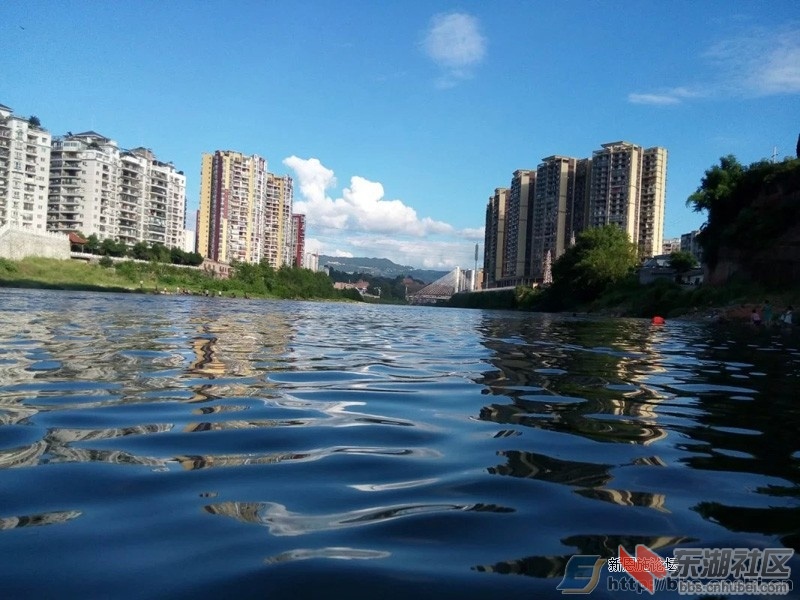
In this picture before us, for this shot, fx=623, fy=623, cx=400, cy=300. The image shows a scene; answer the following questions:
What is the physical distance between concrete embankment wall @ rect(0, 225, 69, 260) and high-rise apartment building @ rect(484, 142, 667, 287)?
6428 centimetres

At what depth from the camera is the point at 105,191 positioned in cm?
9550

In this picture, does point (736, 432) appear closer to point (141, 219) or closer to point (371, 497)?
point (371, 497)

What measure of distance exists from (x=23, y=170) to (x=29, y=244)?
30953 millimetres

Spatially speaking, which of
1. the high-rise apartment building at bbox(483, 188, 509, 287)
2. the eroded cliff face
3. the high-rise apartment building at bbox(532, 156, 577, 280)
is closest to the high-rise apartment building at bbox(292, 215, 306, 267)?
the high-rise apartment building at bbox(483, 188, 509, 287)

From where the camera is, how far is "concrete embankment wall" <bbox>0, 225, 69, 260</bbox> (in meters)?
56.7

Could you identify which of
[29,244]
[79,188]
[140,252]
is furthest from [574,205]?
[29,244]

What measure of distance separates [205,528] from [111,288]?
59063 millimetres

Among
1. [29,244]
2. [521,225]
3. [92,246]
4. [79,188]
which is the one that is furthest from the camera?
[521,225]

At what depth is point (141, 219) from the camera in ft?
336

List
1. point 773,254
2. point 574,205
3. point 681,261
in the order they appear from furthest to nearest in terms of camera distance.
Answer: point 574,205, point 681,261, point 773,254

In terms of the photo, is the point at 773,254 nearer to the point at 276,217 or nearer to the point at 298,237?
the point at 276,217

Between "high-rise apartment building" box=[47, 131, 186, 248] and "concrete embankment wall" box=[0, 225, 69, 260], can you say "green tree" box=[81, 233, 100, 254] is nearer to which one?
"concrete embankment wall" box=[0, 225, 69, 260]

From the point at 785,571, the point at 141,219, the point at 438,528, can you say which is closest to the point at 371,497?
the point at 438,528

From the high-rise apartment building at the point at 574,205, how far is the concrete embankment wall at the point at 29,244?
6428 cm
